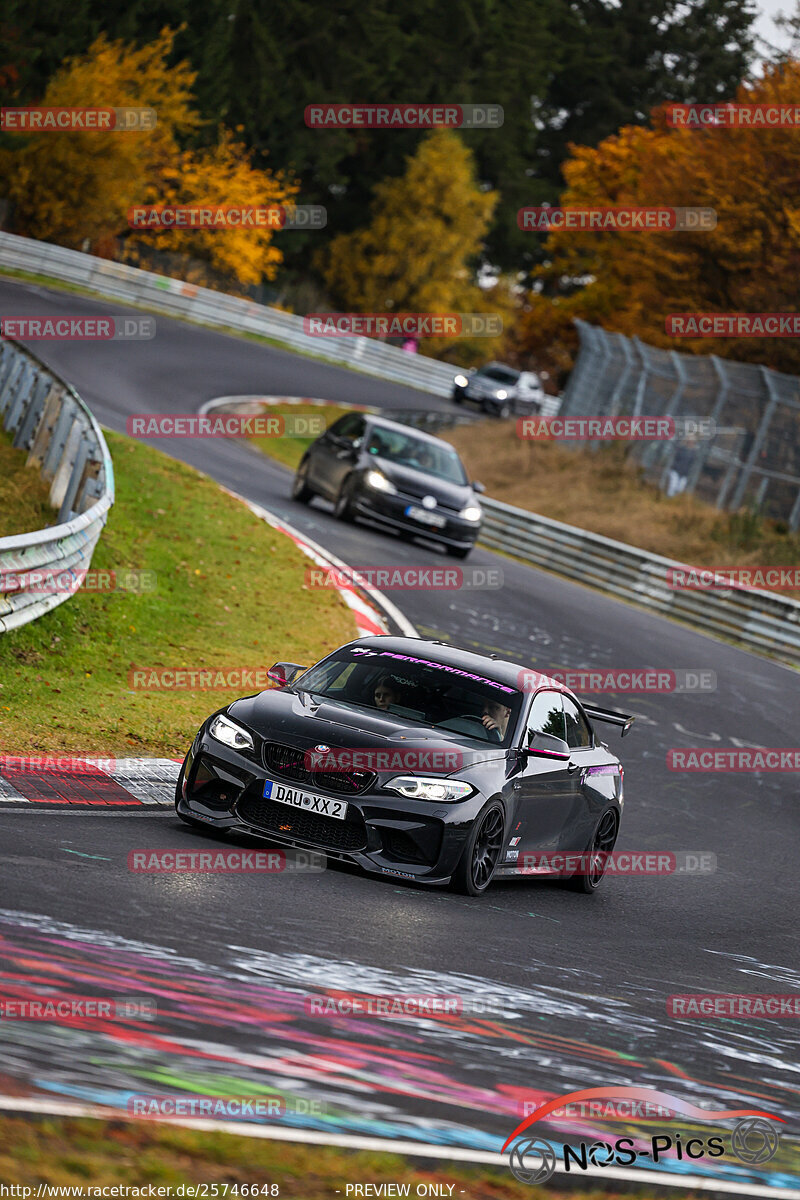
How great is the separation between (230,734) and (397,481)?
51.2 ft

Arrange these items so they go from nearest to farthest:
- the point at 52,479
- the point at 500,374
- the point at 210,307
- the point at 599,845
Result: the point at 599,845 < the point at 52,479 < the point at 210,307 < the point at 500,374

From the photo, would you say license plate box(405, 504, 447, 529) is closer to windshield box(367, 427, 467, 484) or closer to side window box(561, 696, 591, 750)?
windshield box(367, 427, 467, 484)

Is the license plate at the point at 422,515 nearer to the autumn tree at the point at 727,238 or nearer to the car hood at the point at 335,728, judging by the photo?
the car hood at the point at 335,728

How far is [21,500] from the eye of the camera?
1780 centimetres

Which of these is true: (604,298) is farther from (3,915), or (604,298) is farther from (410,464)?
(3,915)

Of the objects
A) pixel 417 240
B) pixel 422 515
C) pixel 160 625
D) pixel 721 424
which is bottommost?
pixel 160 625

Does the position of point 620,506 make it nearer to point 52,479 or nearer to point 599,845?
point 52,479

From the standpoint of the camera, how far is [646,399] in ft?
118

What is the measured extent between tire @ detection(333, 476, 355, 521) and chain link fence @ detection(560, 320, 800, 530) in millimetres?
9190

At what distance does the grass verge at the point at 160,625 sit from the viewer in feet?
38.9

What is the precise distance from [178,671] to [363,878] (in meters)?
5.67

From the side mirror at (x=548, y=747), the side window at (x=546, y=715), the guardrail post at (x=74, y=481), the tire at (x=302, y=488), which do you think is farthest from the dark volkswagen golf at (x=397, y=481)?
the side mirror at (x=548, y=747)

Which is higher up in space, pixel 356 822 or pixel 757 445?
pixel 757 445

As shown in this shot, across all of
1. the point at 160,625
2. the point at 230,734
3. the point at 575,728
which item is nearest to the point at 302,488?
the point at 160,625
